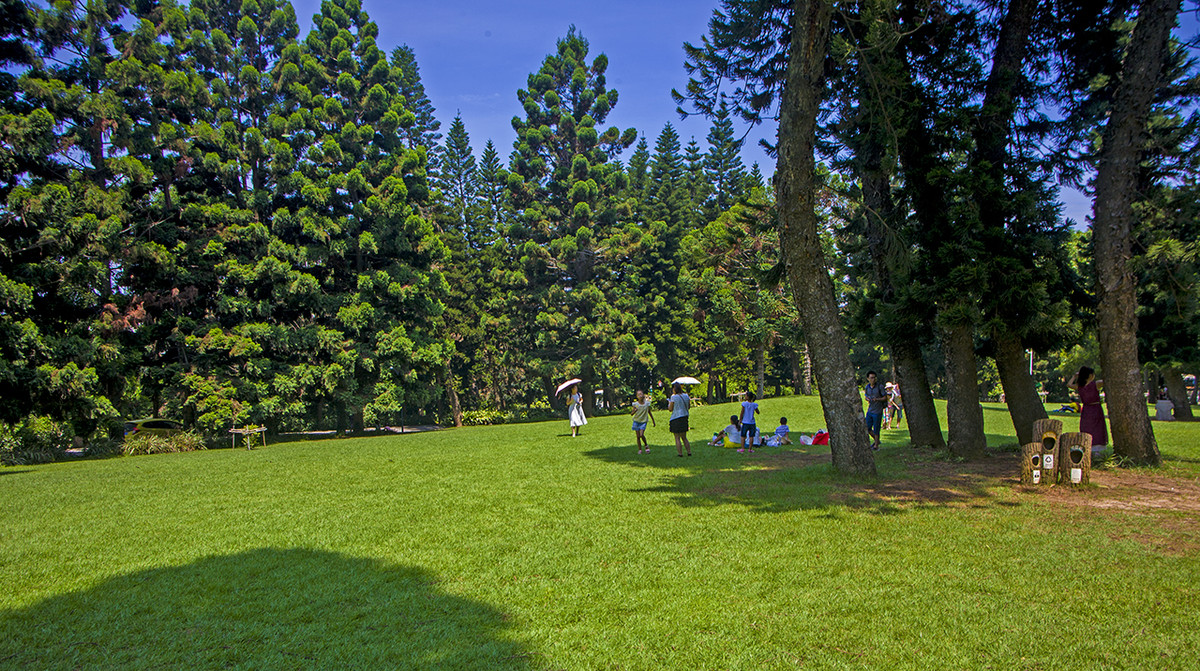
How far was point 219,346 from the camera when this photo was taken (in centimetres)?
2644

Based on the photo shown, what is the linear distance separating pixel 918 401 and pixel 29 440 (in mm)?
27783

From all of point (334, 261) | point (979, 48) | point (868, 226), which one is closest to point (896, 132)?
point (868, 226)

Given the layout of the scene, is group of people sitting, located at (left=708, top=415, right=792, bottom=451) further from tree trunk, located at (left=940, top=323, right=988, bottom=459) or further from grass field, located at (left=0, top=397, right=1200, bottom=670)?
grass field, located at (left=0, top=397, right=1200, bottom=670)

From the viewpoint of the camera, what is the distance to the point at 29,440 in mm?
21891

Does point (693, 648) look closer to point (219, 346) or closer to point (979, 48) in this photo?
point (979, 48)

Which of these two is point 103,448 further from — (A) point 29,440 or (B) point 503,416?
(B) point 503,416

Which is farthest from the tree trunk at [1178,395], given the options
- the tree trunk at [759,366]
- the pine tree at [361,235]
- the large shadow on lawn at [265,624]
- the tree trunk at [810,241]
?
the pine tree at [361,235]

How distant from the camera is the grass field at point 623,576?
411 centimetres

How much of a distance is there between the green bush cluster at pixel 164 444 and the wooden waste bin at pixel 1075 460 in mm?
26872

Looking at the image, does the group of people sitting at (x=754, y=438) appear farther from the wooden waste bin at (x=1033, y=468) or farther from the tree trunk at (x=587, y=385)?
the tree trunk at (x=587, y=385)

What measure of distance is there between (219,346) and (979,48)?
91.4ft

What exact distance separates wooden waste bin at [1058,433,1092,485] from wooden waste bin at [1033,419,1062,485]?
7cm

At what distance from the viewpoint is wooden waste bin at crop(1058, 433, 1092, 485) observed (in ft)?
29.4

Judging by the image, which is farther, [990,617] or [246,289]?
[246,289]
